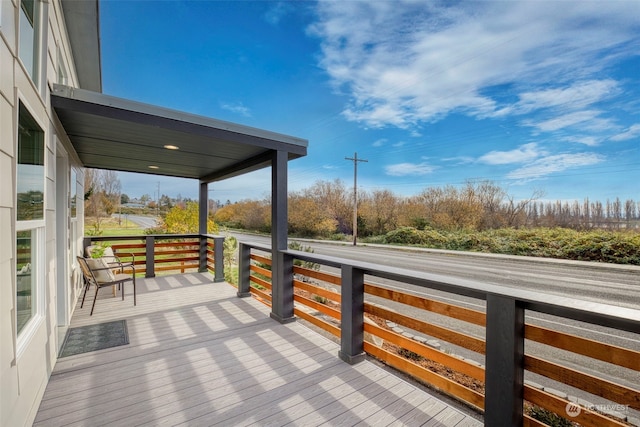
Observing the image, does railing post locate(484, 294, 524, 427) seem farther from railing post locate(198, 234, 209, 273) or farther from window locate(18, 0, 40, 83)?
railing post locate(198, 234, 209, 273)

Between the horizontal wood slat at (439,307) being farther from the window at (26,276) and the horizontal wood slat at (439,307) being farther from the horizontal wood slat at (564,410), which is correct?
the window at (26,276)

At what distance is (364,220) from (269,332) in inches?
660

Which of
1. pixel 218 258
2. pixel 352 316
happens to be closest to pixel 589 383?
pixel 352 316

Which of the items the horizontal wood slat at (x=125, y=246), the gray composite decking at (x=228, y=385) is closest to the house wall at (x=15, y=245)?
the gray composite decking at (x=228, y=385)

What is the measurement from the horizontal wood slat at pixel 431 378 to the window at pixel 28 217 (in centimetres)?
242

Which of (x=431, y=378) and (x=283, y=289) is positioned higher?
(x=283, y=289)

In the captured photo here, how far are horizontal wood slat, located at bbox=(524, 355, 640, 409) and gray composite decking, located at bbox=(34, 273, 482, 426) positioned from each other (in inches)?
Result: 23.0

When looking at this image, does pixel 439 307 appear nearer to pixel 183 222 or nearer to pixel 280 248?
pixel 280 248

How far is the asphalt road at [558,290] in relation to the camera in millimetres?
3321

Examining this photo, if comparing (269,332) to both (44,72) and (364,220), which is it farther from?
(364,220)

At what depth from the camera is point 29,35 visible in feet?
5.84

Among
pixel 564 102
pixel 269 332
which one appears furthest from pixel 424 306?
pixel 564 102

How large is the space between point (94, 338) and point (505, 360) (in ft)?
12.4

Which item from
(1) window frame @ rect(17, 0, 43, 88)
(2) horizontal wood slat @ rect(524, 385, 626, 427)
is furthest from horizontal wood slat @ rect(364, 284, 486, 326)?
(1) window frame @ rect(17, 0, 43, 88)
